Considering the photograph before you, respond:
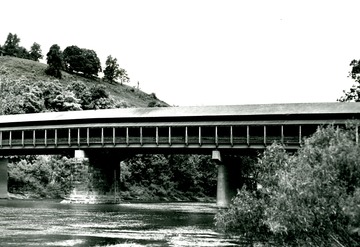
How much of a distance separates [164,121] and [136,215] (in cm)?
1386

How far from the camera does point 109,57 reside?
448 ft

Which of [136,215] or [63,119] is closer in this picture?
[136,215]

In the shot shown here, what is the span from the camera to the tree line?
121438 mm

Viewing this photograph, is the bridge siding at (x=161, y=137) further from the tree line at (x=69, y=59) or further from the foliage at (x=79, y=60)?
the foliage at (x=79, y=60)

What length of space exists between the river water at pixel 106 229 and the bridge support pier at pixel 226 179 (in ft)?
23.4

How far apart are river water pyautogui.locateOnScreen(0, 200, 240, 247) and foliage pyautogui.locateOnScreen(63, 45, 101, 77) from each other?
8858cm

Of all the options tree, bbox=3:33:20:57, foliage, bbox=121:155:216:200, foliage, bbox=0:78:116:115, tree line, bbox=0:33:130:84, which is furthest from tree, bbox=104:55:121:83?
foliage, bbox=121:155:216:200

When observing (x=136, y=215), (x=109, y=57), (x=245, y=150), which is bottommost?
(x=136, y=215)

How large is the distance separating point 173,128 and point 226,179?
6731mm

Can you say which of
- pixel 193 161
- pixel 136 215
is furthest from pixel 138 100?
pixel 136 215

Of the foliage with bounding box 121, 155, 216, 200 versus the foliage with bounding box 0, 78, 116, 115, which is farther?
the foliage with bounding box 0, 78, 116, 115

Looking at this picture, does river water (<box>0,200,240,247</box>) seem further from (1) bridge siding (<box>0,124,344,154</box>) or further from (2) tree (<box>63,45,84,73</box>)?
(2) tree (<box>63,45,84,73</box>)

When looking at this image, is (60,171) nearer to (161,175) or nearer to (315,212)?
(161,175)

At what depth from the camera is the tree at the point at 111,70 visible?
447 ft
